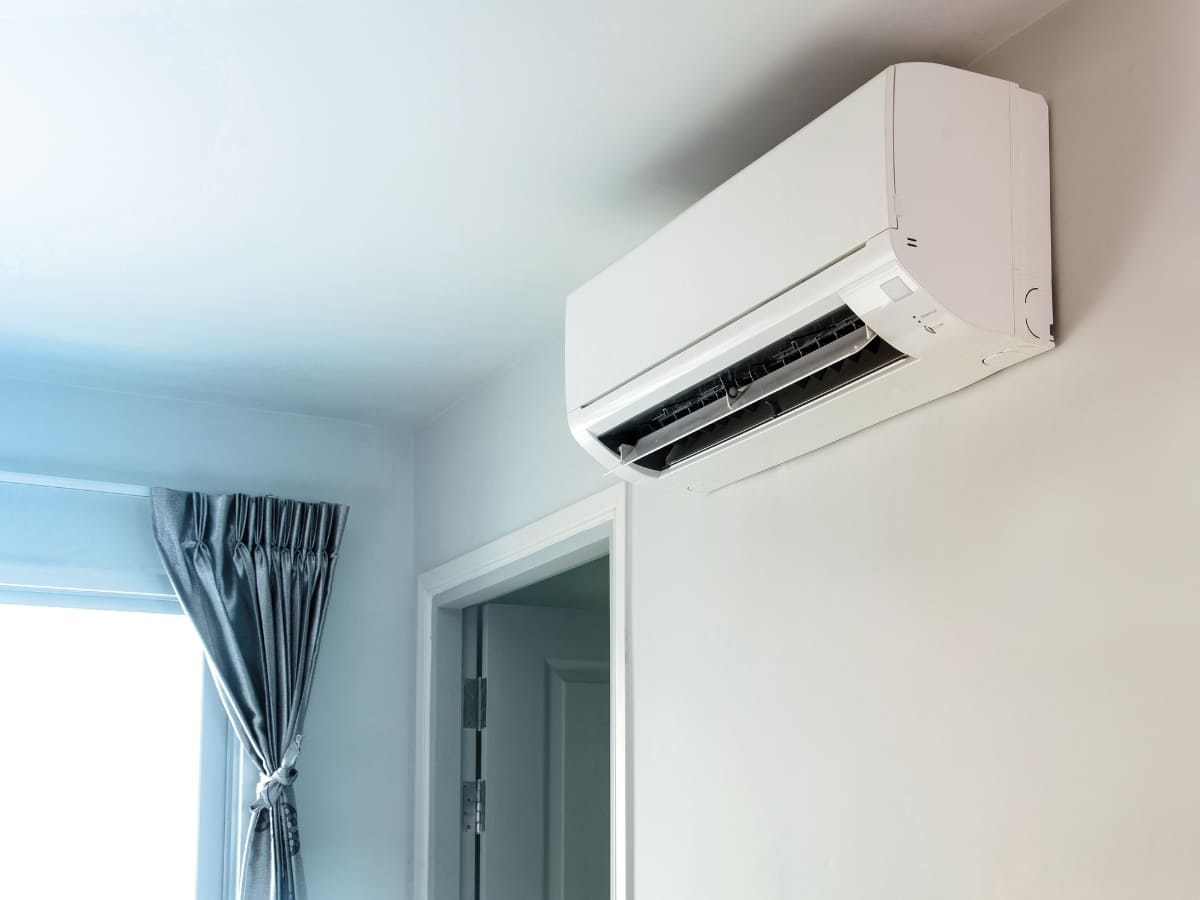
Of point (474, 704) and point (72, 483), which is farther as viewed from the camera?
point (474, 704)

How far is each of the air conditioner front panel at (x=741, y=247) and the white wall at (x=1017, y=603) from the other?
27 centimetres

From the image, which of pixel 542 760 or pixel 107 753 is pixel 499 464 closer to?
pixel 542 760

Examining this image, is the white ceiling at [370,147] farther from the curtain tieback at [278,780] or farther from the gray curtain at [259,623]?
the curtain tieback at [278,780]

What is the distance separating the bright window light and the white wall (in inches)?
53.4

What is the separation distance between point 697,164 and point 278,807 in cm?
180

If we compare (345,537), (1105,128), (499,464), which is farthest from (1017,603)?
(345,537)

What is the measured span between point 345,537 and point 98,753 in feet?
2.56

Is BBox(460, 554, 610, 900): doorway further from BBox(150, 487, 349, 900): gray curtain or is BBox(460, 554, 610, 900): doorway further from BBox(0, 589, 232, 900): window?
BBox(0, 589, 232, 900): window

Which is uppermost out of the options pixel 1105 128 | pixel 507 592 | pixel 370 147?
pixel 370 147

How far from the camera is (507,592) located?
3.14m

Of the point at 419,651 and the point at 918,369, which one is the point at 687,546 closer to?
the point at 918,369

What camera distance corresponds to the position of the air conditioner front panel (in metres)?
1.61

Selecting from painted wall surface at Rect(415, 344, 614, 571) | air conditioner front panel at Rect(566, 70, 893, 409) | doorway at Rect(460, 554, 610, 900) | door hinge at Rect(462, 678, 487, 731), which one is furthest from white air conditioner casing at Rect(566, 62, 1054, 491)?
door hinge at Rect(462, 678, 487, 731)

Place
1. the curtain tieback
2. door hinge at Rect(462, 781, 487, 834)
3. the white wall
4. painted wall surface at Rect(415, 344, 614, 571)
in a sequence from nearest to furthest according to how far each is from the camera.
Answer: the white wall < painted wall surface at Rect(415, 344, 614, 571) < the curtain tieback < door hinge at Rect(462, 781, 487, 834)
